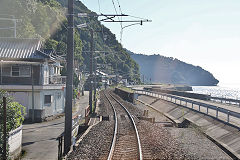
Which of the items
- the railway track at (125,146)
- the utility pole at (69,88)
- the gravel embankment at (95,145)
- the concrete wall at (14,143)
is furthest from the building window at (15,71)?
the utility pole at (69,88)

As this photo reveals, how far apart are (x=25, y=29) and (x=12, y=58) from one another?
32.8m

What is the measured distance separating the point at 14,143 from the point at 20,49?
54.1ft

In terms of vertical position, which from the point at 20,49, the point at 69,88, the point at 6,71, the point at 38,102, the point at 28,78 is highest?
the point at 20,49

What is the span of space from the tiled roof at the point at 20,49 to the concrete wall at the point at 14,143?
46.6ft

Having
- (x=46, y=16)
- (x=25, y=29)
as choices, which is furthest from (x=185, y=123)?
(x=46, y=16)

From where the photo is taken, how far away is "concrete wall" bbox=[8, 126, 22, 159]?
12.3 m

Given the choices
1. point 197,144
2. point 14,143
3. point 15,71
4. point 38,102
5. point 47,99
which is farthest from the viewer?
point 47,99

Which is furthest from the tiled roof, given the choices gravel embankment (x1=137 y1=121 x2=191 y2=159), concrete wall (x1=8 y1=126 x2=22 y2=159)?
gravel embankment (x1=137 y1=121 x2=191 y2=159)

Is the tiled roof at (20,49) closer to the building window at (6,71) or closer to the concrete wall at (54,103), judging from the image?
the building window at (6,71)

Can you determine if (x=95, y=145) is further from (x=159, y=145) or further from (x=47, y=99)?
(x=47, y=99)

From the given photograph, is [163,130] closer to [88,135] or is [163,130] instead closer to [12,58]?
[88,135]

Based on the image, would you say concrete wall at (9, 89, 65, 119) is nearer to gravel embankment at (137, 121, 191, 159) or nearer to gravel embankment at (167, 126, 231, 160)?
gravel embankment at (137, 121, 191, 159)

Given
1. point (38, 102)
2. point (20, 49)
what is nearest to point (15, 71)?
point (20, 49)

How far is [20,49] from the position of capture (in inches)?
1069
